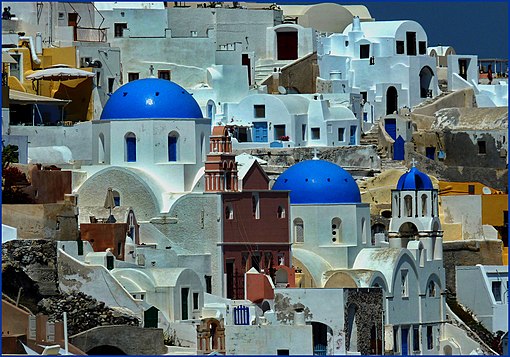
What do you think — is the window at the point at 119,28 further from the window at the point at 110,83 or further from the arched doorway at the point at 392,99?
the arched doorway at the point at 392,99

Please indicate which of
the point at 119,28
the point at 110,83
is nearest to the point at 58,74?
the point at 110,83

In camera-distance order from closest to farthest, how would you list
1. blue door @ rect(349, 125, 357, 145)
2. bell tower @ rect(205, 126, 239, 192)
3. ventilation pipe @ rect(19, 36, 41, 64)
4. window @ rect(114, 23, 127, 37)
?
bell tower @ rect(205, 126, 239, 192) → ventilation pipe @ rect(19, 36, 41, 64) → blue door @ rect(349, 125, 357, 145) → window @ rect(114, 23, 127, 37)

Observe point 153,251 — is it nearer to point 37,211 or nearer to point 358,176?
point 37,211

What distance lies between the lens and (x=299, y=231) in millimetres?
81688

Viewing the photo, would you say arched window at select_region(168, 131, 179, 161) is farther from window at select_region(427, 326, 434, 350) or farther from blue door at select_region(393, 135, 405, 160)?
blue door at select_region(393, 135, 405, 160)

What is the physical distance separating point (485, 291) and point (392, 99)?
15726mm

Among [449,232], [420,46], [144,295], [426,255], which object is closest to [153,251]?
[144,295]

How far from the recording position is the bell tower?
7856 cm

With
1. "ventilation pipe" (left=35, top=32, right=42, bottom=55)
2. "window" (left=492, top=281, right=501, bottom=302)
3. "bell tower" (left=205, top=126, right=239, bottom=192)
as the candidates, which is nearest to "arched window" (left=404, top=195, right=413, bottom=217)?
"window" (left=492, top=281, right=501, bottom=302)

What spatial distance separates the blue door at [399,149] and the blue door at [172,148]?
15.6 meters

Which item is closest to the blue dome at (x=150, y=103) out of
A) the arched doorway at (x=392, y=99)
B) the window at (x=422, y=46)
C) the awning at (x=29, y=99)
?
the awning at (x=29, y=99)

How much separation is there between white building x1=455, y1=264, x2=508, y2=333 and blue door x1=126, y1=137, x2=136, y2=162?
37.3ft

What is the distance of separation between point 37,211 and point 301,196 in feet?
38.4

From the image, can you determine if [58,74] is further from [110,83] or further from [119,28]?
[119,28]
